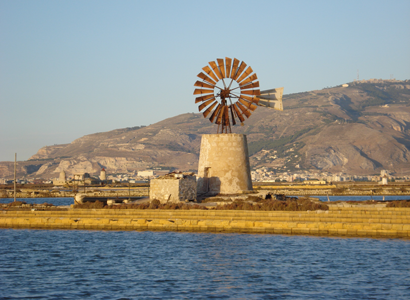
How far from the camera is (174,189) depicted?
115 feet

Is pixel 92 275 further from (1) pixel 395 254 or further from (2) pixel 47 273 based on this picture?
(1) pixel 395 254

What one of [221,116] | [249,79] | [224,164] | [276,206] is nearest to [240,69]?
[249,79]

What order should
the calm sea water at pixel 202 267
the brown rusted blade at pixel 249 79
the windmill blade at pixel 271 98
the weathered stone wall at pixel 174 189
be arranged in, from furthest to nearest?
1. the windmill blade at pixel 271 98
2. the brown rusted blade at pixel 249 79
3. the weathered stone wall at pixel 174 189
4. the calm sea water at pixel 202 267

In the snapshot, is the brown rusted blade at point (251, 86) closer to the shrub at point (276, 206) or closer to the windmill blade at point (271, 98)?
the windmill blade at point (271, 98)

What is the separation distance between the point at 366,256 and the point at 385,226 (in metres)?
4.99

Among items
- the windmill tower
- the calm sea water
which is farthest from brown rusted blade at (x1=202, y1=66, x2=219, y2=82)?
the calm sea water

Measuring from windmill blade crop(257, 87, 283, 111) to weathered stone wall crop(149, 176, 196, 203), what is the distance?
27.9ft

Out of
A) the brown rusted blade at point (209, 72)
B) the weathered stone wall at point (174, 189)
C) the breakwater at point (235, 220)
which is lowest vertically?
the breakwater at point (235, 220)

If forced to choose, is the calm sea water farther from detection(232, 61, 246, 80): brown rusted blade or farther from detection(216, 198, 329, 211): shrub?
detection(232, 61, 246, 80): brown rusted blade

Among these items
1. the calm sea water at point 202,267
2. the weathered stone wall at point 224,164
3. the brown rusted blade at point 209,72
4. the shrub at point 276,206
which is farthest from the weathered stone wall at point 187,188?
the brown rusted blade at point 209,72

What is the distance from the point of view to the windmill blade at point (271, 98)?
3959cm

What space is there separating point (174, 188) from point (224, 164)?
4324mm

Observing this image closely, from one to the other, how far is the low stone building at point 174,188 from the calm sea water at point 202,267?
6565 mm

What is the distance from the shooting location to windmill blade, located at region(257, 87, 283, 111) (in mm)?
39594
